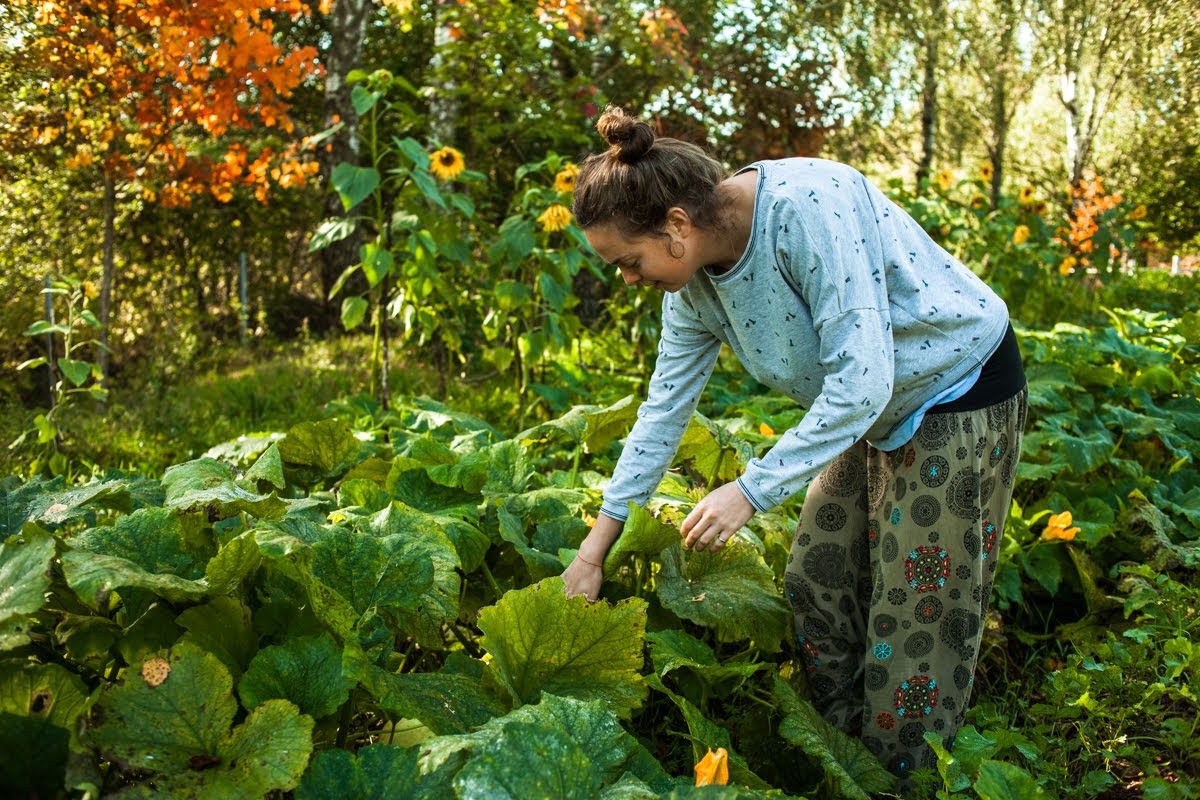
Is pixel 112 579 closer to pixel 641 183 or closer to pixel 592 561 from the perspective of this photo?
pixel 592 561

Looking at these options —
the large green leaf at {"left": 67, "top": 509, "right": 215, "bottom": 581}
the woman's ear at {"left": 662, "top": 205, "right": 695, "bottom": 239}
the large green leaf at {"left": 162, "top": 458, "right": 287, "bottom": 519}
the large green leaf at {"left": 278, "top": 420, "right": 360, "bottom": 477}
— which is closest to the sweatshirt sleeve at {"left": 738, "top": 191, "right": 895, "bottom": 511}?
the woman's ear at {"left": 662, "top": 205, "right": 695, "bottom": 239}

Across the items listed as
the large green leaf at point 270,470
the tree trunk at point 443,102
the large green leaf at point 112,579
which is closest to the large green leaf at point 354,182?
the large green leaf at point 270,470

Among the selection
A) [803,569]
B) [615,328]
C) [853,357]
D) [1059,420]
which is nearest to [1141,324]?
[1059,420]

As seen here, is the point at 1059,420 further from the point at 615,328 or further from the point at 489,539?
the point at 615,328

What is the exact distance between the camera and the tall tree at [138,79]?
4.55m

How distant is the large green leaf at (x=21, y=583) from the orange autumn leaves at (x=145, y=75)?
3.50 meters

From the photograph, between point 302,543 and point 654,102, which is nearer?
point 302,543

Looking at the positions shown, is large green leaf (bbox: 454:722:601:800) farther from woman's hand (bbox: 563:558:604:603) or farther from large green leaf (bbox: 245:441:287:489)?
large green leaf (bbox: 245:441:287:489)

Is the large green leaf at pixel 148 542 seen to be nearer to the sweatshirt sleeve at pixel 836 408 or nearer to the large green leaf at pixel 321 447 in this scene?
the large green leaf at pixel 321 447

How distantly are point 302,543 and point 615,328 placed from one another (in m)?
4.28

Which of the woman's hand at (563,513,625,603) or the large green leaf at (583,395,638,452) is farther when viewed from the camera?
the large green leaf at (583,395,638,452)

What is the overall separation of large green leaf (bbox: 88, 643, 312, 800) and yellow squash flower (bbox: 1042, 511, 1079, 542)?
2175 millimetres

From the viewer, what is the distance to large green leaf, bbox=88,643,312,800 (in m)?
1.34

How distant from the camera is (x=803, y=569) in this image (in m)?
2.37
